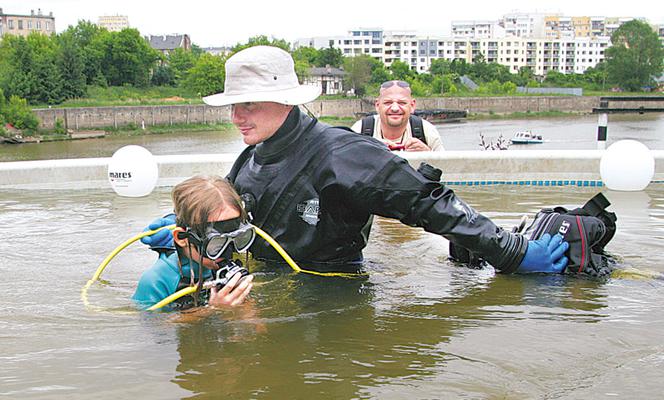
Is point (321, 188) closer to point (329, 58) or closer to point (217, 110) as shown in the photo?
point (217, 110)

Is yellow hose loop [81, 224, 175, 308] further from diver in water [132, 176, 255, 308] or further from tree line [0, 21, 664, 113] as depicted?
tree line [0, 21, 664, 113]

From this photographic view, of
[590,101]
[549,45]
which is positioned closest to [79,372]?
[590,101]

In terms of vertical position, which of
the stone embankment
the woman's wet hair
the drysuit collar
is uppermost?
the drysuit collar

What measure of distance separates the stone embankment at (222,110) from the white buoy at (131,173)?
53.2 m

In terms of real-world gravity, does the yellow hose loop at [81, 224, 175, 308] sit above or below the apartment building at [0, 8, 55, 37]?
below

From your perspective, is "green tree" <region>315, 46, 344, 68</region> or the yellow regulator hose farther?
"green tree" <region>315, 46, 344, 68</region>

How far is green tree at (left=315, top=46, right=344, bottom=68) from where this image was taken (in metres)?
124

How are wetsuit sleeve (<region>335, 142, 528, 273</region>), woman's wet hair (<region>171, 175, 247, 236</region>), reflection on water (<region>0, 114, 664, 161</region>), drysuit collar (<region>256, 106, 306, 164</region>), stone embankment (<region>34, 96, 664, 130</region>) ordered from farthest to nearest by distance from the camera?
stone embankment (<region>34, 96, 664, 130</region>)
reflection on water (<region>0, 114, 664, 161</region>)
drysuit collar (<region>256, 106, 306, 164</region>)
wetsuit sleeve (<region>335, 142, 528, 273</region>)
woman's wet hair (<region>171, 175, 247, 236</region>)

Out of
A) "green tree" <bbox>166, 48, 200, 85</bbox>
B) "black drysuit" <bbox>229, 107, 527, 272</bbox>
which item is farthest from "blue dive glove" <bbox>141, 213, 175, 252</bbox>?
"green tree" <bbox>166, 48, 200, 85</bbox>

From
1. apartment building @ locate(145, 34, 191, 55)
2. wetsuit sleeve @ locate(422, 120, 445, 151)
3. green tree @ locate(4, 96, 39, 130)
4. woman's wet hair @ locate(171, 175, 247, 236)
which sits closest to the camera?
woman's wet hair @ locate(171, 175, 247, 236)

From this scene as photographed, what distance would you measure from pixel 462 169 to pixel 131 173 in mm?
4006

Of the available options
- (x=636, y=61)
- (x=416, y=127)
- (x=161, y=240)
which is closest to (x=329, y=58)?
(x=636, y=61)

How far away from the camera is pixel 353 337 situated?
3439 millimetres

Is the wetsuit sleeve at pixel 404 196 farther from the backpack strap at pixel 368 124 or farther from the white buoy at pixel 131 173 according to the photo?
the white buoy at pixel 131 173
